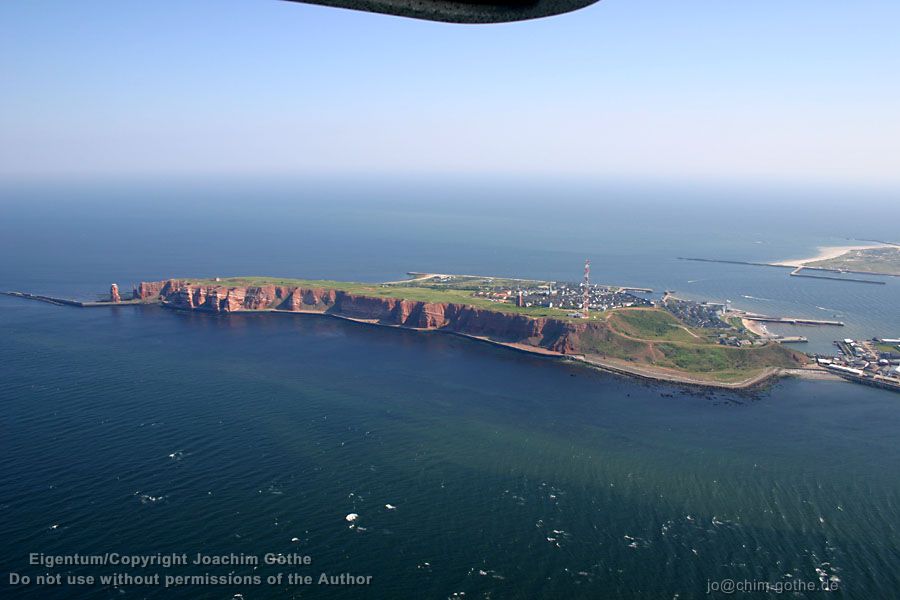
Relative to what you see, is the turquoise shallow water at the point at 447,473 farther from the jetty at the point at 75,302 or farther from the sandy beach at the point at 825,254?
the sandy beach at the point at 825,254

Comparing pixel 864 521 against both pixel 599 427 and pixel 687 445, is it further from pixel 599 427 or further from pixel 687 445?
pixel 599 427

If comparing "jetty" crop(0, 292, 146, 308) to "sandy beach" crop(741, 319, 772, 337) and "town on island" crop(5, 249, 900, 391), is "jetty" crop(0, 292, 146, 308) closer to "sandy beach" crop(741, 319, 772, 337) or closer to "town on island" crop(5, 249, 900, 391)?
"town on island" crop(5, 249, 900, 391)

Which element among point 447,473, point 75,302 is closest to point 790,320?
point 447,473

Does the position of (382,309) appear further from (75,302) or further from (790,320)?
(790,320)

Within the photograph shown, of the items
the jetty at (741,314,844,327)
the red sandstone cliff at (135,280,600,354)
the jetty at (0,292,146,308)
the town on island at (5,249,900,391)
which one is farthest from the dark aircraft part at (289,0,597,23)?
the jetty at (0,292,146,308)

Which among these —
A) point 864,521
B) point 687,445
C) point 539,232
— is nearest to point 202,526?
point 687,445
